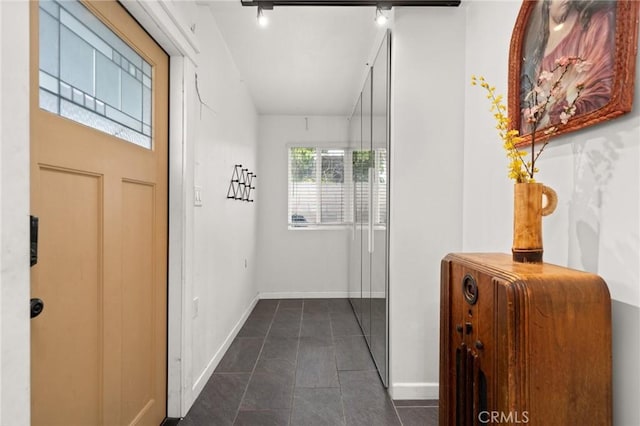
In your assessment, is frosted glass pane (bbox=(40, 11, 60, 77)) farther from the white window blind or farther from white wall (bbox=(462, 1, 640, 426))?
the white window blind

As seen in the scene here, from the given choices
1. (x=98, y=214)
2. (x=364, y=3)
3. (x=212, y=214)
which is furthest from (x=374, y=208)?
(x=98, y=214)

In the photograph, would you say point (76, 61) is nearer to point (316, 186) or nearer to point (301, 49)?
point (301, 49)

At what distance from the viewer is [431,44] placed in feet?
6.77

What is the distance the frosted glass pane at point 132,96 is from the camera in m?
1.49

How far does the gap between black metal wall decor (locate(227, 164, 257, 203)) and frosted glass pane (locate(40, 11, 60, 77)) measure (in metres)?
1.80

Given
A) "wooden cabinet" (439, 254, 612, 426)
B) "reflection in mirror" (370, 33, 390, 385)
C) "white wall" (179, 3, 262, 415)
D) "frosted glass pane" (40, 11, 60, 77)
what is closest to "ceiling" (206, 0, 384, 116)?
"white wall" (179, 3, 262, 415)

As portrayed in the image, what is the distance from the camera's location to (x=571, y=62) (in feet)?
3.59

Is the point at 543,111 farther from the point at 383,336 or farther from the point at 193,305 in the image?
the point at 193,305

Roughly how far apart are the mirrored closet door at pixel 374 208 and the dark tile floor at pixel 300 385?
0.20 metres

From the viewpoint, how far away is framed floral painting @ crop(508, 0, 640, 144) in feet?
3.11

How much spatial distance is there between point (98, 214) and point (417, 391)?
2.05 metres

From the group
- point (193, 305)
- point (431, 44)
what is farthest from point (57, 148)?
point (431, 44)

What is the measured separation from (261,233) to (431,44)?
3233mm

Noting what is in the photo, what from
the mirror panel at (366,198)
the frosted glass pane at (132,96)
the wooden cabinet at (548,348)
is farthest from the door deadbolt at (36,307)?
the mirror panel at (366,198)
